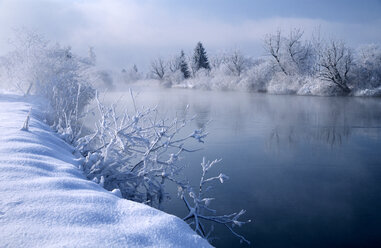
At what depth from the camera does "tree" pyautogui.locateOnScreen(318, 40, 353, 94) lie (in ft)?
78.4

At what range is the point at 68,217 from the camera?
1.93m

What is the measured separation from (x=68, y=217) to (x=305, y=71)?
101ft

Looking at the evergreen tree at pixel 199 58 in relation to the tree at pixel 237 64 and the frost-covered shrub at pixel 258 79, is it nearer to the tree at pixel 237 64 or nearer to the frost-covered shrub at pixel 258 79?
the tree at pixel 237 64

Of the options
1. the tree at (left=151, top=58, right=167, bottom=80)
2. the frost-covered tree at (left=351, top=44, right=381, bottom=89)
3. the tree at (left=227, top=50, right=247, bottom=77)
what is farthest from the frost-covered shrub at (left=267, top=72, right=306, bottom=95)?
the tree at (left=151, top=58, right=167, bottom=80)

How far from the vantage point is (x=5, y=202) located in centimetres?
199

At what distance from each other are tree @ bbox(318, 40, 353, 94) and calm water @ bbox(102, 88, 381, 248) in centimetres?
1379

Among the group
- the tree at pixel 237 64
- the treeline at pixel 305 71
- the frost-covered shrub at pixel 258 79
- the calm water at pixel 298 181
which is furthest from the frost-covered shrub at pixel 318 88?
the tree at pixel 237 64

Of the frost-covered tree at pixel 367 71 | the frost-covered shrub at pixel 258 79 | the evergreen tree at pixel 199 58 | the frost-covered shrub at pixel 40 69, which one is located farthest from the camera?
the evergreen tree at pixel 199 58

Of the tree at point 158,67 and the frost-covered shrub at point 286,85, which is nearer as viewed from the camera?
the frost-covered shrub at point 286,85

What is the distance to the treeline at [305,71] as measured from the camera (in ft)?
77.7

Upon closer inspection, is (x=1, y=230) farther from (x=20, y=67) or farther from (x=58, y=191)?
(x=20, y=67)

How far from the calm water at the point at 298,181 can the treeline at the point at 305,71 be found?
1371cm

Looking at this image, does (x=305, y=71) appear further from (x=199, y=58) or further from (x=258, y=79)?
(x=199, y=58)

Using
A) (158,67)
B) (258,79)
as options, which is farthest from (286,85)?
(158,67)
